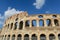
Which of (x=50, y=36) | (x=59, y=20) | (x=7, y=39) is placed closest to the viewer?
(x=50, y=36)

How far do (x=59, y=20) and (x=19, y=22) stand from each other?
10.9 meters

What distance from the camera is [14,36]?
28.5 meters

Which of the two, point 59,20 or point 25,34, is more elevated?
point 59,20

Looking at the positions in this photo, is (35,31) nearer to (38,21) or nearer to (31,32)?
(31,32)

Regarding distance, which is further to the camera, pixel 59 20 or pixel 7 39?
pixel 7 39

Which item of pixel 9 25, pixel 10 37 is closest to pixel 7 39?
pixel 10 37

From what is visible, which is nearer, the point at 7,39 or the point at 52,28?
the point at 52,28

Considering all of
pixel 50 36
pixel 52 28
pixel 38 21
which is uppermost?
pixel 38 21

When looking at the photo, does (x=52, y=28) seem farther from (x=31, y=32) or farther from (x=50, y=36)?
(x=31, y=32)

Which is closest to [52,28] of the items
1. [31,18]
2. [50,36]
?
[50,36]

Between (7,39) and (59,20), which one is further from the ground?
(59,20)

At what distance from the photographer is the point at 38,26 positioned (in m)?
26.8

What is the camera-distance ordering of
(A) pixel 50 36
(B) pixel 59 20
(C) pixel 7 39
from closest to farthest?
(A) pixel 50 36
(B) pixel 59 20
(C) pixel 7 39

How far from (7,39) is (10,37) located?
2031 mm
